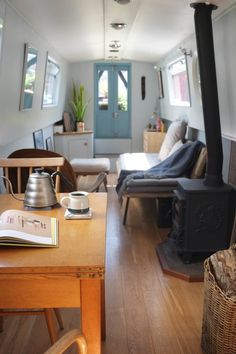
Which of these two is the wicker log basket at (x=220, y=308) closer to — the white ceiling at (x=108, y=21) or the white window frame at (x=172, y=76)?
the white ceiling at (x=108, y=21)

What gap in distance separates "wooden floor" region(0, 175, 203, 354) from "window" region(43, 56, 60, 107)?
2.67 meters

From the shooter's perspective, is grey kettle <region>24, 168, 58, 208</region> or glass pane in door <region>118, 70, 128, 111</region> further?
glass pane in door <region>118, 70, 128, 111</region>

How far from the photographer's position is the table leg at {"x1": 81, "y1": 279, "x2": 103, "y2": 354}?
112 centimetres

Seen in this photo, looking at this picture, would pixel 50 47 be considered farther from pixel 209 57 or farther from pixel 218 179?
pixel 218 179

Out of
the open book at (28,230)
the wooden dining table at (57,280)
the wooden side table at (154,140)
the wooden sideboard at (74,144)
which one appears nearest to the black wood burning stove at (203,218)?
the open book at (28,230)

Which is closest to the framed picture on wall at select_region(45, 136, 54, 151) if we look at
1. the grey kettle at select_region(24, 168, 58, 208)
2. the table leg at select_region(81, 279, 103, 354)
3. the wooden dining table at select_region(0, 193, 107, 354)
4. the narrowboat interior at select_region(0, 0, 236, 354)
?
the narrowboat interior at select_region(0, 0, 236, 354)

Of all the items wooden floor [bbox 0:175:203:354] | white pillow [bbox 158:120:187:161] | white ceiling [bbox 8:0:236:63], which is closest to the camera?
wooden floor [bbox 0:175:203:354]

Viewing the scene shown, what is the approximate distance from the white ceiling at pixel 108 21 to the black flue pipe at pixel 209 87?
5.4 inches

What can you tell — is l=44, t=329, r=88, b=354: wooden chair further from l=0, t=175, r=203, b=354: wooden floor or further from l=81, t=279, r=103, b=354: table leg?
l=0, t=175, r=203, b=354: wooden floor

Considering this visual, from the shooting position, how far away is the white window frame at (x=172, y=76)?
440 centimetres

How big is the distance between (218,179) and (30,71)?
2090 mm

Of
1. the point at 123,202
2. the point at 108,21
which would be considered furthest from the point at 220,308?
the point at 123,202

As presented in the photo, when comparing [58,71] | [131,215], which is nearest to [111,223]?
[131,215]

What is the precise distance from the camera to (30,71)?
3607mm
